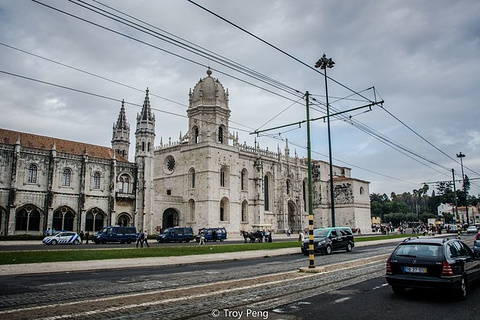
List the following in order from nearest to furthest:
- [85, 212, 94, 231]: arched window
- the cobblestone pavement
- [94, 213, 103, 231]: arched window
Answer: the cobblestone pavement < [85, 212, 94, 231]: arched window < [94, 213, 103, 231]: arched window

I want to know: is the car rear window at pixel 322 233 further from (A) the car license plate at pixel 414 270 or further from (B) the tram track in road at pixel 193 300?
(A) the car license plate at pixel 414 270

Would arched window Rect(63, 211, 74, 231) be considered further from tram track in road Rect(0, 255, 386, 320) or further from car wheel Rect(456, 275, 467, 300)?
car wheel Rect(456, 275, 467, 300)

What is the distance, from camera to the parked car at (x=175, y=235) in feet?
131

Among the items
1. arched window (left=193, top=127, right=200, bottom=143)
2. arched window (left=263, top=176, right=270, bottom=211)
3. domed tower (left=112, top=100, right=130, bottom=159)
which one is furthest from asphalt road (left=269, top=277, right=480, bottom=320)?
domed tower (left=112, top=100, right=130, bottom=159)

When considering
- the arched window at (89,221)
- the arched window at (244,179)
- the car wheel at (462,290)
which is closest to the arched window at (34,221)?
the arched window at (89,221)

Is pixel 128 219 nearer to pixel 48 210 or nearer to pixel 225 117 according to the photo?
pixel 48 210

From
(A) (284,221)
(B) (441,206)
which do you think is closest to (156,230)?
(A) (284,221)

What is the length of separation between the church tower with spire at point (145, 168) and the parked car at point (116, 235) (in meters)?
9.76

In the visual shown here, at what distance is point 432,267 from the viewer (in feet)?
28.4

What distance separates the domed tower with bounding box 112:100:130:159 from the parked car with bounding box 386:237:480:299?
6846 centimetres

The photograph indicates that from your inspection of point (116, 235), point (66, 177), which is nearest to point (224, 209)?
point (116, 235)

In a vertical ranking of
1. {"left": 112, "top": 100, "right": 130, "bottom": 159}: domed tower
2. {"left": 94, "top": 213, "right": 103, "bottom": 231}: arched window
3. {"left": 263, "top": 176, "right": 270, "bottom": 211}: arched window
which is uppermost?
{"left": 112, "top": 100, "right": 130, "bottom": 159}: domed tower

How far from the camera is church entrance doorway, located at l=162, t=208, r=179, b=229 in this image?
53.4 m

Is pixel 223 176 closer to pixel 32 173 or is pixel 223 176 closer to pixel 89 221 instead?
pixel 89 221
